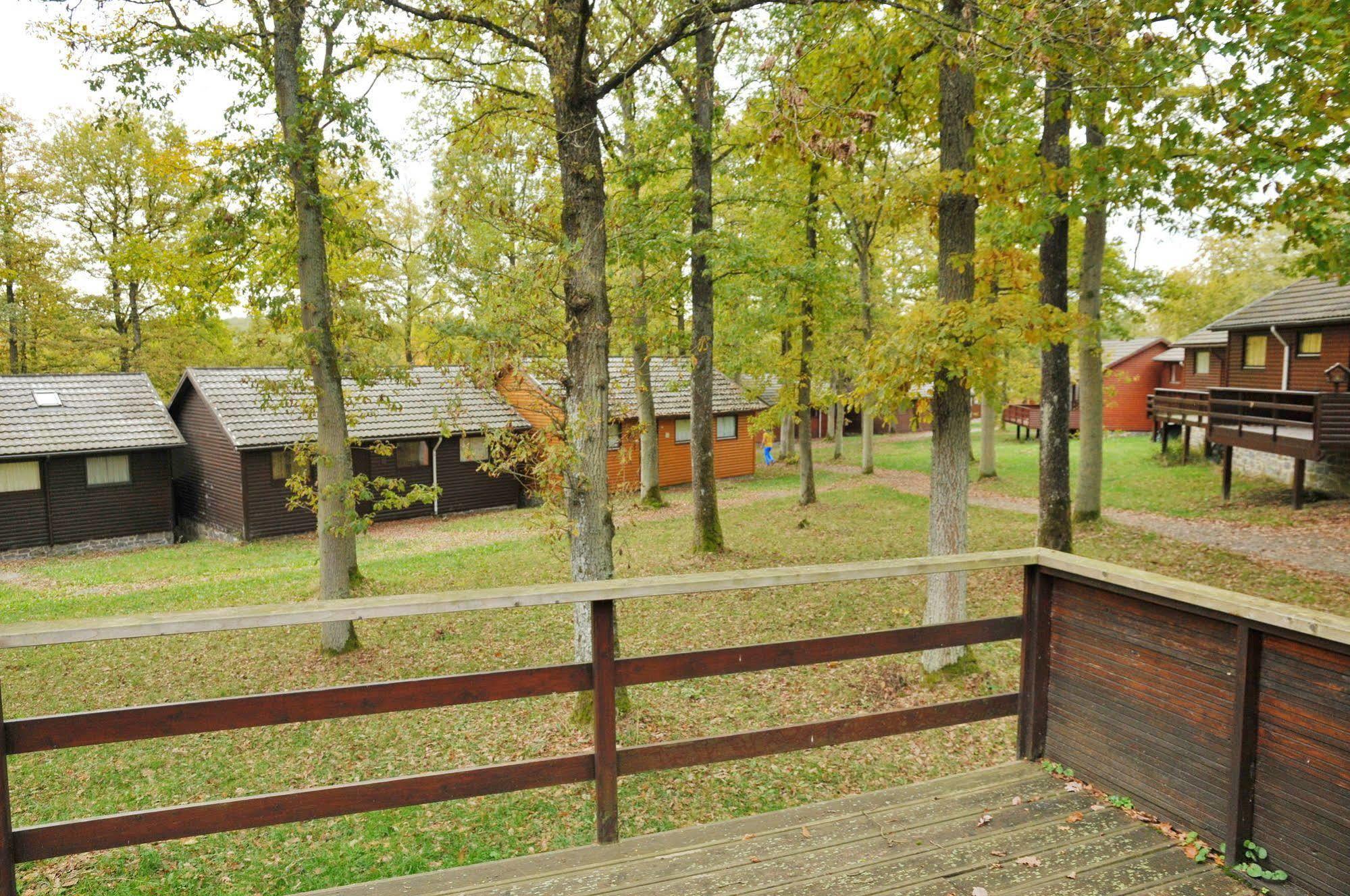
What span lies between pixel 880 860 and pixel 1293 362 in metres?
23.5

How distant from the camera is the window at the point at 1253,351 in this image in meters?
21.8

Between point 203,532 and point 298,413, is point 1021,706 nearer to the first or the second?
point 298,413

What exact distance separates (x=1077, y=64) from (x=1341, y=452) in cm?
1375

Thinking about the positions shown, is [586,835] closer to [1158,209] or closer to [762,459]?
[1158,209]

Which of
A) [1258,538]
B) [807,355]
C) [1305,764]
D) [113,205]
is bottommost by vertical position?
[1258,538]

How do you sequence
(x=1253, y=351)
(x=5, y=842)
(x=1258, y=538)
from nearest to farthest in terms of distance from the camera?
(x=5, y=842)
(x=1258, y=538)
(x=1253, y=351)

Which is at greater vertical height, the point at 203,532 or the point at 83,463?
the point at 83,463

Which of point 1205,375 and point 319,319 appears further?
point 1205,375

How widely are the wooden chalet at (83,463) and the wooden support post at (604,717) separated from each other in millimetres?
23367

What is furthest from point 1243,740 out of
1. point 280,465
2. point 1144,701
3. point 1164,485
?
point 280,465

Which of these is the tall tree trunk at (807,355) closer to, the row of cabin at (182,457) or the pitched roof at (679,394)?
the pitched roof at (679,394)

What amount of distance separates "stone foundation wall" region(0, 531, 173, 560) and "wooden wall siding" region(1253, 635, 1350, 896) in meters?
25.8

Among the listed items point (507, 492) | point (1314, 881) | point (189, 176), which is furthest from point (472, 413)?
point (1314, 881)

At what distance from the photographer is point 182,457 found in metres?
24.3
